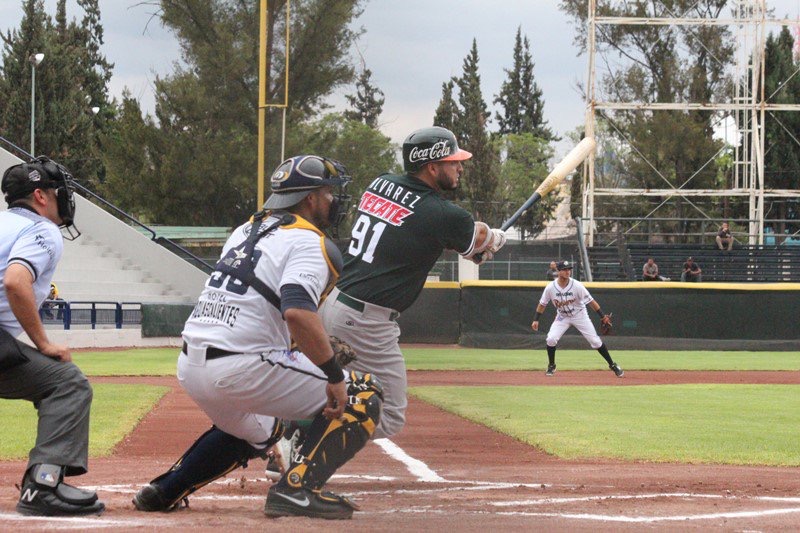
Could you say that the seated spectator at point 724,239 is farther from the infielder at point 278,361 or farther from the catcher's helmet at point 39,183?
the catcher's helmet at point 39,183

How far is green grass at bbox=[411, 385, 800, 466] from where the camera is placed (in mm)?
9102

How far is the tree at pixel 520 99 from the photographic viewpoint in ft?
299

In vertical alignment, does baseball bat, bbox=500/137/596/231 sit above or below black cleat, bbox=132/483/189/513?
above

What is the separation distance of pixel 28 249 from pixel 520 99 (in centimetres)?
8814

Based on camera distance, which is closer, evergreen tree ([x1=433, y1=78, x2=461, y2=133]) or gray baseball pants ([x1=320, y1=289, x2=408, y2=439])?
gray baseball pants ([x1=320, y1=289, x2=408, y2=439])

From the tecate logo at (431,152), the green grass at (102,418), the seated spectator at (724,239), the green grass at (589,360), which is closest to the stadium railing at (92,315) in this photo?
the green grass at (589,360)

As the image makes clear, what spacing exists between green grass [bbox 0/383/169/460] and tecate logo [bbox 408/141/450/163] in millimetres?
3780

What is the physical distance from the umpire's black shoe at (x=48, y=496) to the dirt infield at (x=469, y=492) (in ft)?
0.29

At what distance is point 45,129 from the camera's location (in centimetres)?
4397

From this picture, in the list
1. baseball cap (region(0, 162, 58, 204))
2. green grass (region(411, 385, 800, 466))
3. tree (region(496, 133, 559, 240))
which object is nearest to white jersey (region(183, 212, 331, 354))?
baseball cap (region(0, 162, 58, 204))

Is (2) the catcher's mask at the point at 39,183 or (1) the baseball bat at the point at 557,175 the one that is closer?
(2) the catcher's mask at the point at 39,183

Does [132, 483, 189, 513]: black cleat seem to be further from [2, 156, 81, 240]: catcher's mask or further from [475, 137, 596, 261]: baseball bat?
[475, 137, 596, 261]: baseball bat

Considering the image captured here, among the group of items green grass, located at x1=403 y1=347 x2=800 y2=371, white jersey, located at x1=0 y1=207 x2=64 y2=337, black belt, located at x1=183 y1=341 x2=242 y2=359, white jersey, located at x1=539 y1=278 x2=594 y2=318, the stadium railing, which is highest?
white jersey, located at x1=0 y1=207 x2=64 y2=337

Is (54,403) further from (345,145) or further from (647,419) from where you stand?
(345,145)
